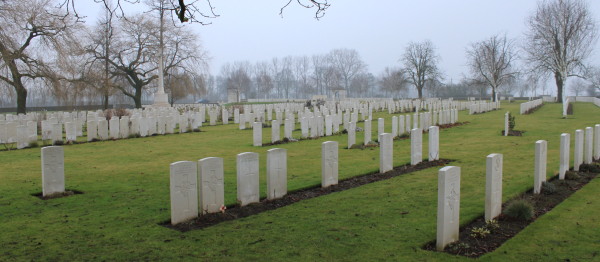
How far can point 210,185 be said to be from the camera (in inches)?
247

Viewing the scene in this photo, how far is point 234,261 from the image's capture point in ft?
15.4

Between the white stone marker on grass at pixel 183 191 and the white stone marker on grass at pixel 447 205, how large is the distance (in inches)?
125

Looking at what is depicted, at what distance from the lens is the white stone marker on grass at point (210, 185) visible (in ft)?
20.2

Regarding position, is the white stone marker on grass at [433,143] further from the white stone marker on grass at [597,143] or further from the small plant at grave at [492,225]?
the small plant at grave at [492,225]

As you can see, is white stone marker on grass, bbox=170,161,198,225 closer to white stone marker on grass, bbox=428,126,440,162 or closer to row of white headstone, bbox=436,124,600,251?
row of white headstone, bbox=436,124,600,251

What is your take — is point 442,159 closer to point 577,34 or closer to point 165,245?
point 165,245

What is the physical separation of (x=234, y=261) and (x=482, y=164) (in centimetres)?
754

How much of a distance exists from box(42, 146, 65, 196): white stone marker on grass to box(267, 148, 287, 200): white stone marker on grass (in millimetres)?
3571

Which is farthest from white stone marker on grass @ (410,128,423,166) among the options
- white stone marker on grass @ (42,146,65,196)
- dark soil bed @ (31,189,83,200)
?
white stone marker on grass @ (42,146,65,196)

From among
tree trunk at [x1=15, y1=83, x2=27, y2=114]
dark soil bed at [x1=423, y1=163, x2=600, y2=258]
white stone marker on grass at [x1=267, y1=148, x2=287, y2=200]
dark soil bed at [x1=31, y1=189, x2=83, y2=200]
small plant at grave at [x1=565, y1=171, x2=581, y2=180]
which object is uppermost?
tree trunk at [x1=15, y1=83, x2=27, y2=114]

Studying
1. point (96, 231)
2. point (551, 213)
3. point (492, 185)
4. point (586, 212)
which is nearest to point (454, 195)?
point (492, 185)

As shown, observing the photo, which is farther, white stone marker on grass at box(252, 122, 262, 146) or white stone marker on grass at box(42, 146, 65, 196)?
white stone marker on grass at box(252, 122, 262, 146)

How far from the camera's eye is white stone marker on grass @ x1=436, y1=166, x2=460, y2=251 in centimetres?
489

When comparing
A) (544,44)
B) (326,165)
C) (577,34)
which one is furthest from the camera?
(544,44)
